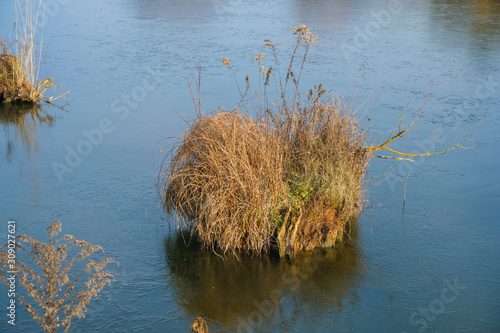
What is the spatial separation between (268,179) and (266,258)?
0.63 meters

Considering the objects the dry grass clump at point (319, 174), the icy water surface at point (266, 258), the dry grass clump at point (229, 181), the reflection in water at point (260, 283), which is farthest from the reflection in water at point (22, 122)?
the dry grass clump at point (319, 174)

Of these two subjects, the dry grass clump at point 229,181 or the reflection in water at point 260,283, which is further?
the dry grass clump at point 229,181

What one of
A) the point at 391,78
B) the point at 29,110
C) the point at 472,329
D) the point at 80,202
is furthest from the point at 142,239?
the point at 391,78

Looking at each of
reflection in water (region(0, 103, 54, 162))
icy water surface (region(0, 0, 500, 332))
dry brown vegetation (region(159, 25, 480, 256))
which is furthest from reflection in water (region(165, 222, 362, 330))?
reflection in water (region(0, 103, 54, 162))

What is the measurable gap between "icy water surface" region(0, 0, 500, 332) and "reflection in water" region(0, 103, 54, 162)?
0.04 meters

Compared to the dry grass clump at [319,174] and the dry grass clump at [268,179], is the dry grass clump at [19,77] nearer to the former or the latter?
the dry grass clump at [268,179]

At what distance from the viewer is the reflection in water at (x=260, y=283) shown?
466 cm

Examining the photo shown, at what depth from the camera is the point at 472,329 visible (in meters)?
4.49

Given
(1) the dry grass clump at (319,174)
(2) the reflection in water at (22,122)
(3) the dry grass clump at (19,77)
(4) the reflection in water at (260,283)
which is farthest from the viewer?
(3) the dry grass clump at (19,77)

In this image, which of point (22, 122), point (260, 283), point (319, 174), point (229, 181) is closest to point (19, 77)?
point (22, 122)

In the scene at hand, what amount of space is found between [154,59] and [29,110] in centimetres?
262

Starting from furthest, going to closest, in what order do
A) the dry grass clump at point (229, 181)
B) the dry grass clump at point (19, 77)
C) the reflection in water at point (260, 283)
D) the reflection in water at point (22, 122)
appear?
1. the dry grass clump at point (19, 77)
2. the reflection in water at point (22, 122)
3. the dry grass clump at point (229, 181)
4. the reflection in water at point (260, 283)

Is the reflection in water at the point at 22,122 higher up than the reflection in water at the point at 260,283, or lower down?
higher up

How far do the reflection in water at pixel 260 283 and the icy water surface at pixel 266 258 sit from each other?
14 mm
